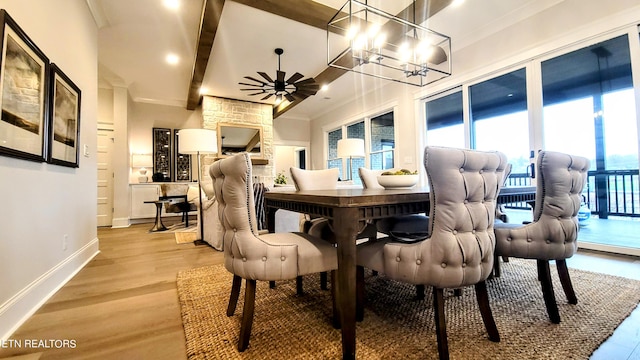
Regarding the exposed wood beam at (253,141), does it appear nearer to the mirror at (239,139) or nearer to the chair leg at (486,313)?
the mirror at (239,139)

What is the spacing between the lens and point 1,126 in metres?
1.40

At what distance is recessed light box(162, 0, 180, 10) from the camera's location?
9.94ft

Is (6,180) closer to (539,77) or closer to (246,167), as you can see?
(246,167)

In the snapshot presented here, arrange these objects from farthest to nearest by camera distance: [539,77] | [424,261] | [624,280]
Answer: [539,77]
[624,280]
[424,261]

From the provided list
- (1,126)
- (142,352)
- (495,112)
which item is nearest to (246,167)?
(142,352)

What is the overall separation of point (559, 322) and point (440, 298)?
0.83 meters

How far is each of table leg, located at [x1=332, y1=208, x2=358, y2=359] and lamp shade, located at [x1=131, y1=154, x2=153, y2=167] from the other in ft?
21.2

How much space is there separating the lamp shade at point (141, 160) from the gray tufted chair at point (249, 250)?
5.93 m

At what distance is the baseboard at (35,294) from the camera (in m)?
1.40

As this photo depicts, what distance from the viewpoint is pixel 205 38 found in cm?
359

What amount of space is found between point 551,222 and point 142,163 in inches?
280

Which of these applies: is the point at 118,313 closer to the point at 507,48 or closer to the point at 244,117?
the point at 507,48

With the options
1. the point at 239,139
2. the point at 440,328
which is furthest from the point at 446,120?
the point at 239,139

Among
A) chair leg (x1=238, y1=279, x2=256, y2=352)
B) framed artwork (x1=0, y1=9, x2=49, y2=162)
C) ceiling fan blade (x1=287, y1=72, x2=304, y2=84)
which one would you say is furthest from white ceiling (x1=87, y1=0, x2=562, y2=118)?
chair leg (x1=238, y1=279, x2=256, y2=352)
